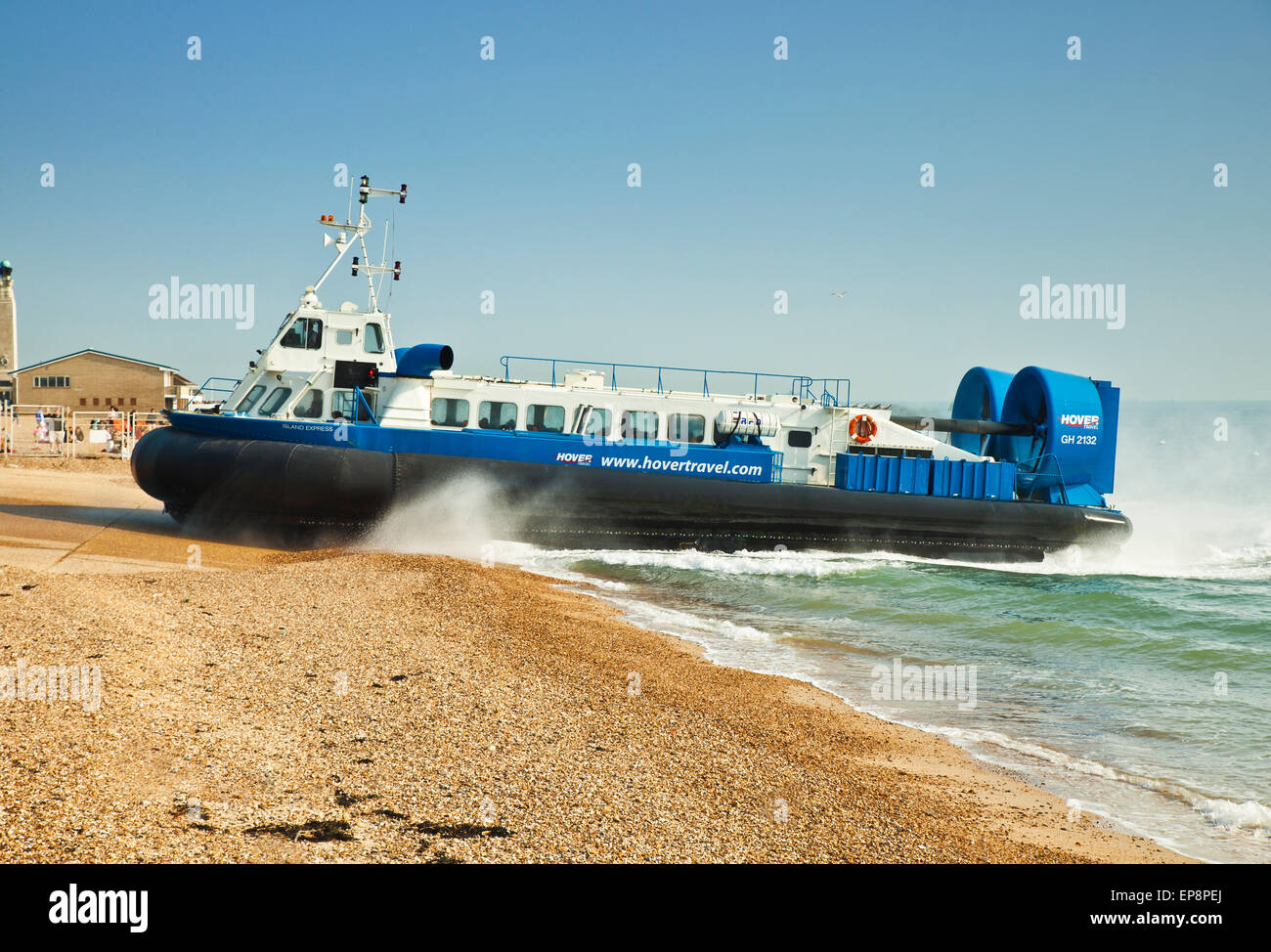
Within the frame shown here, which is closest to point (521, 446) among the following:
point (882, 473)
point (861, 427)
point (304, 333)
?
point (304, 333)

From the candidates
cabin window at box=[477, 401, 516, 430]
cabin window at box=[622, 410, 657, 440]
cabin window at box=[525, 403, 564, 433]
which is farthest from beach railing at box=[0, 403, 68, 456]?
cabin window at box=[622, 410, 657, 440]

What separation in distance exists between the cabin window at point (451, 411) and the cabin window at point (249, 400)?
2.42 metres

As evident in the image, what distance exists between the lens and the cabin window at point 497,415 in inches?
494

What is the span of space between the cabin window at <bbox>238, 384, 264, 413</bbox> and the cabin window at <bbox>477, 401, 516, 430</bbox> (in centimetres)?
303

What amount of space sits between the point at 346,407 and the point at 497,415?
2.07 m

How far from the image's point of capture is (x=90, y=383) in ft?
112

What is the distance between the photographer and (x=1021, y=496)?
47.1 ft

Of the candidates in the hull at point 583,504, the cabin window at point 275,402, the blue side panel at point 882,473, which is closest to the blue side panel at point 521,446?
the hull at point 583,504

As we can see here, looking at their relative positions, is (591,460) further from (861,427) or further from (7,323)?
(7,323)

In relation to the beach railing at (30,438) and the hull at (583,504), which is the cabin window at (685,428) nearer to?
the hull at (583,504)

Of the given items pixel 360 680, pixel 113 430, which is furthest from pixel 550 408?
pixel 113 430

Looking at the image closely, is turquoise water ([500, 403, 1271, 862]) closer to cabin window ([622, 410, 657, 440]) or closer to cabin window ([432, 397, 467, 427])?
cabin window ([622, 410, 657, 440])
